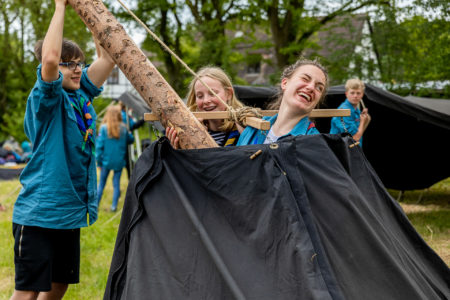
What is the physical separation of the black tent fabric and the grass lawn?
7.82 feet

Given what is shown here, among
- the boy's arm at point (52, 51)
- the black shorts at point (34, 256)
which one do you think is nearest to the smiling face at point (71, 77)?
the boy's arm at point (52, 51)

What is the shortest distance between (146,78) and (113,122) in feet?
20.3

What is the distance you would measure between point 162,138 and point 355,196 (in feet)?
3.17

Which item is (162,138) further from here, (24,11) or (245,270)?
(24,11)

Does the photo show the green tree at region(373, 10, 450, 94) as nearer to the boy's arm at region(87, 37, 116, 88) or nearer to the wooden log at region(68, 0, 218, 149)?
the boy's arm at region(87, 37, 116, 88)

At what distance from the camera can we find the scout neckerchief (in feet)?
9.03

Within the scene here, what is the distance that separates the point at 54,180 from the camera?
2600 millimetres

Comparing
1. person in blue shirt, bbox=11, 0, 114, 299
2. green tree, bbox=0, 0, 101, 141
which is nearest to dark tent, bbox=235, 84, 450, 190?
person in blue shirt, bbox=11, 0, 114, 299

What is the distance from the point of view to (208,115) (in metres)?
2.53

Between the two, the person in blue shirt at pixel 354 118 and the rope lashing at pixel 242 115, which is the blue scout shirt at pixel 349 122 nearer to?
the person in blue shirt at pixel 354 118

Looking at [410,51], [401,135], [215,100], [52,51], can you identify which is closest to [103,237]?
[215,100]

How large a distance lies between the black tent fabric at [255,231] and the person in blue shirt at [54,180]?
0.56m

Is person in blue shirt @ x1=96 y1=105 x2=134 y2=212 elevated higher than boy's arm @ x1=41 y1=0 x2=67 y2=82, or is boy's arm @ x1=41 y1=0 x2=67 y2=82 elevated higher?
boy's arm @ x1=41 y1=0 x2=67 y2=82

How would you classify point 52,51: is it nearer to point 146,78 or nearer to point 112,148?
point 146,78
